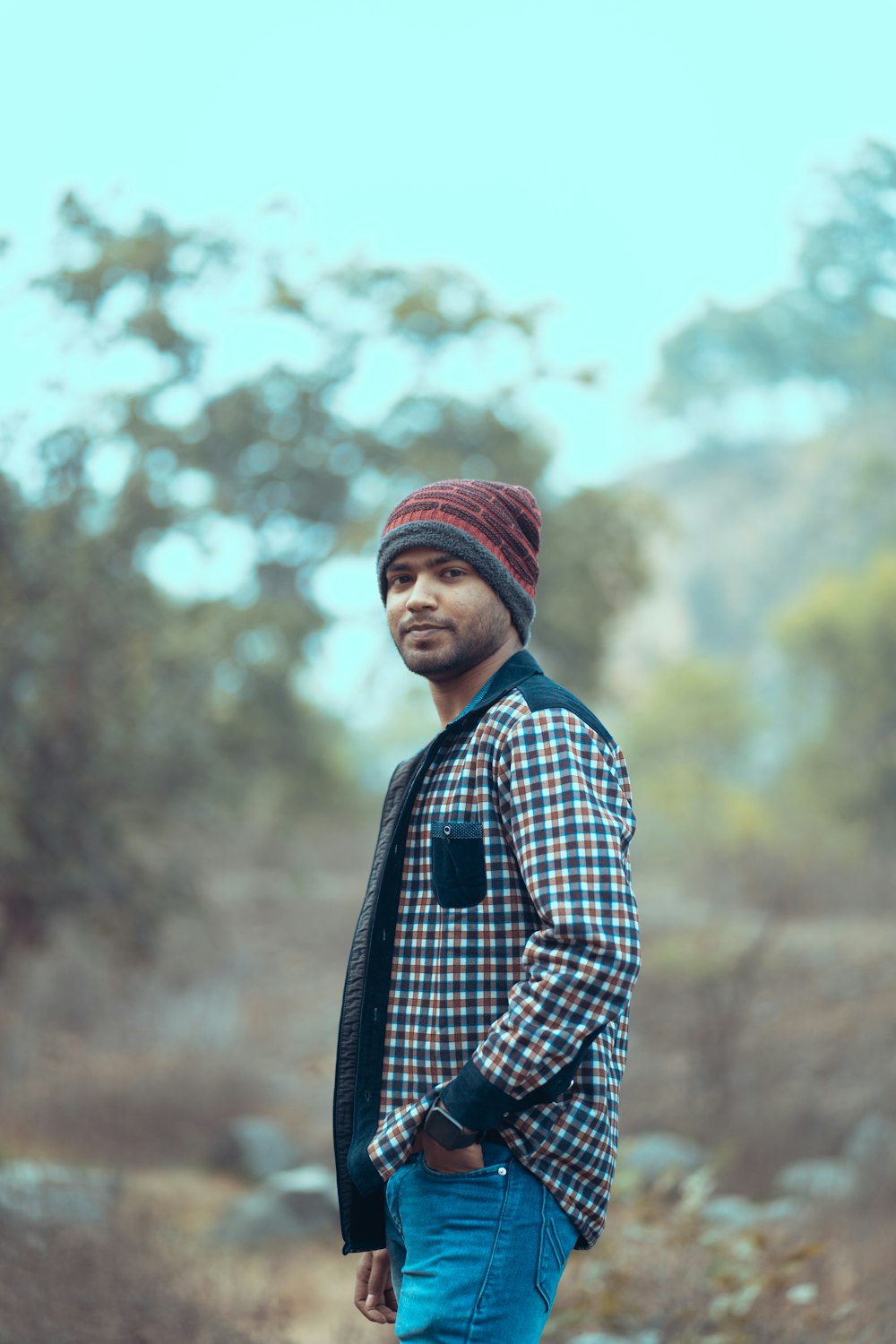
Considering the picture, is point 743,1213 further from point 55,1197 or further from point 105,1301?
point 105,1301

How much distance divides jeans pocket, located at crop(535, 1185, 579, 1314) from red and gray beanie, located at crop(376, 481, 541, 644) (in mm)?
915

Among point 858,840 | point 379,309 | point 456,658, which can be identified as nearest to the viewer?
point 456,658

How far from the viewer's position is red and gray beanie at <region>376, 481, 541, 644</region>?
2207mm

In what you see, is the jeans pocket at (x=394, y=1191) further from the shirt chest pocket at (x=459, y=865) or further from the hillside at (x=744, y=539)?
the hillside at (x=744, y=539)

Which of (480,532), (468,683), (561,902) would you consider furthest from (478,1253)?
(480,532)

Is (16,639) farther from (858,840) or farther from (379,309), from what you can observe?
(858,840)

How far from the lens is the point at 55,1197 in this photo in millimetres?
5887

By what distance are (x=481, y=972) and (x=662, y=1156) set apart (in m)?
8.33

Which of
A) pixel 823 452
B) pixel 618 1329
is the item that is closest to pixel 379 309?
pixel 618 1329

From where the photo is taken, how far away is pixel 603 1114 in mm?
2020

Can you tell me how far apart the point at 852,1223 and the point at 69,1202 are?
3947 millimetres

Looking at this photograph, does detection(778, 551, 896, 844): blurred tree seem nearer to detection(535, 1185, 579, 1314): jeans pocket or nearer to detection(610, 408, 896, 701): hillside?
detection(535, 1185, 579, 1314): jeans pocket

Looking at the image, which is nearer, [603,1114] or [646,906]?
[603,1114]

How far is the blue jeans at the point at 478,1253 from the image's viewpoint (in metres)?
1.89
